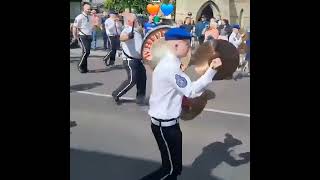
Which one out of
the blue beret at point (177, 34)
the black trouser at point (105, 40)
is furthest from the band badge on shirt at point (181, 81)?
the black trouser at point (105, 40)

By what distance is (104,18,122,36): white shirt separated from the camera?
3474 millimetres

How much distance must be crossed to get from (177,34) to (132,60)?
2.45 feet

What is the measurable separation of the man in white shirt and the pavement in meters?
0.50

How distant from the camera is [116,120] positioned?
325cm

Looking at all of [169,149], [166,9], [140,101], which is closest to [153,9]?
[166,9]

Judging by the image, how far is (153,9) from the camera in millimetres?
2926

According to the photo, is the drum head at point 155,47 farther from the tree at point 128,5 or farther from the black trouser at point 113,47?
the black trouser at point 113,47

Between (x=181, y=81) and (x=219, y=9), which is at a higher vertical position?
(x=219, y=9)

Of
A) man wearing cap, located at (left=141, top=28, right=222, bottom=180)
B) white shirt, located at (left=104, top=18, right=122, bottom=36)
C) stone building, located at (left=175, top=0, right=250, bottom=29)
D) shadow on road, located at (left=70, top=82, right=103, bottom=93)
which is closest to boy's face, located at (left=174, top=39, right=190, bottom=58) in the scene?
man wearing cap, located at (left=141, top=28, right=222, bottom=180)

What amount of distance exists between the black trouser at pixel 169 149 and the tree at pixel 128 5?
78 cm

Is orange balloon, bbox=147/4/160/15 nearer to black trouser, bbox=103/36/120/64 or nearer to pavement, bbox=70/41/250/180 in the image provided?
pavement, bbox=70/41/250/180

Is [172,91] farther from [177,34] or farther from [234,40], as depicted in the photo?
[234,40]
